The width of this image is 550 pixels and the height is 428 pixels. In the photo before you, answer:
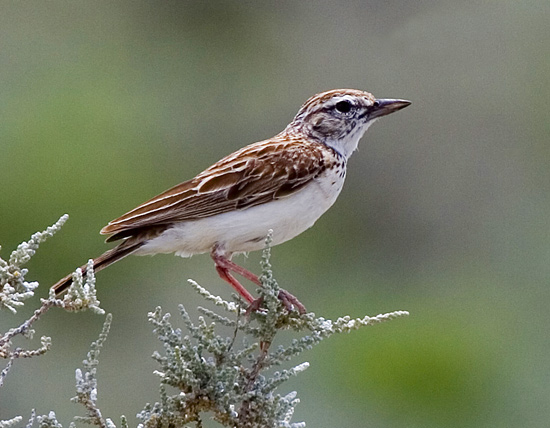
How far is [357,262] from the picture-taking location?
51.0ft

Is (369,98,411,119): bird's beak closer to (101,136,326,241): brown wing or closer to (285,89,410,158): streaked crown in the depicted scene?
(285,89,410,158): streaked crown

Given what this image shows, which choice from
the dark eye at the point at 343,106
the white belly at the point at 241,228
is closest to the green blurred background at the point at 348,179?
the dark eye at the point at 343,106

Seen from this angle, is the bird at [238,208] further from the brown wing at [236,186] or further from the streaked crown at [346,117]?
the streaked crown at [346,117]

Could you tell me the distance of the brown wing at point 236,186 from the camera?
5836 millimetres

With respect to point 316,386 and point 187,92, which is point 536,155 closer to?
point 187,92

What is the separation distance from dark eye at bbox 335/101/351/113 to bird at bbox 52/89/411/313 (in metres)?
0.31

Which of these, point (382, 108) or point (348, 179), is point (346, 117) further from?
point (348, 179)

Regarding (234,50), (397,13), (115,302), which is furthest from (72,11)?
(115,302)

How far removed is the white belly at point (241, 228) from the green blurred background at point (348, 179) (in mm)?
4698

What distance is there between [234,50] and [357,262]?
702cm

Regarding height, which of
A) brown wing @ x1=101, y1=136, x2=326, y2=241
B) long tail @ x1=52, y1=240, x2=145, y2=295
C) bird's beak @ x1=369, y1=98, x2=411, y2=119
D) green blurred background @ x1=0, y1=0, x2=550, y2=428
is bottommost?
long tail @ x1=52, y1=240, x2=145, y2=295

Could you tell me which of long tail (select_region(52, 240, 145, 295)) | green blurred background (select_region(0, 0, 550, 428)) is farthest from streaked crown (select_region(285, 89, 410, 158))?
green blurred background (select_region(0, 0, 550, 428))

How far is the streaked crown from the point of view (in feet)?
21.9

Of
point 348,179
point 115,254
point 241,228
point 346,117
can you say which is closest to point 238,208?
point 241,228
